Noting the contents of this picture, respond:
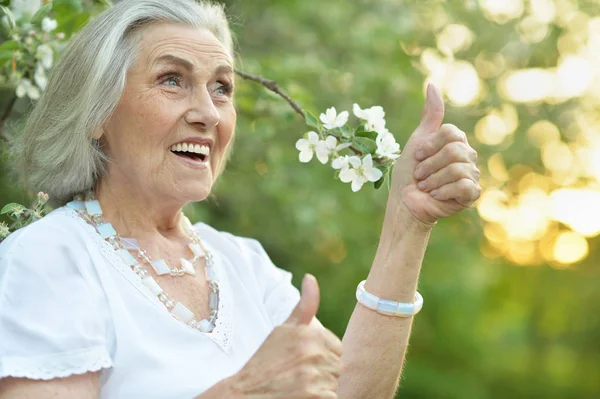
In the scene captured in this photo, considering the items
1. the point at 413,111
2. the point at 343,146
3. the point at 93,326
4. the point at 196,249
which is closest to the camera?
the point at 93,326

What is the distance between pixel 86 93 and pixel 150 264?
535 mm

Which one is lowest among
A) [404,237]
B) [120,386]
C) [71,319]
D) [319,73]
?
[120,386]

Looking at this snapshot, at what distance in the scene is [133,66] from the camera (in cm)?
226

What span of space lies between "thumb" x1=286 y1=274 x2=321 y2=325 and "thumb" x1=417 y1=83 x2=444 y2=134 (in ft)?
2.53

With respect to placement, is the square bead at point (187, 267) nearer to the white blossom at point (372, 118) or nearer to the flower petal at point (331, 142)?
the flower petal at point (331, 142)

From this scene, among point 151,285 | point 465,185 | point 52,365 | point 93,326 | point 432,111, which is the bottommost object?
point 52,365

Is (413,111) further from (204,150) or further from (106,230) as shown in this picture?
(106,230)

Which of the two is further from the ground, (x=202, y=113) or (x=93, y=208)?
(x=202, y=113)

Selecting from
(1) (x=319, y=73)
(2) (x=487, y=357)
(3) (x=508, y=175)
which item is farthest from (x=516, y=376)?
(1) (x=319, y=73)

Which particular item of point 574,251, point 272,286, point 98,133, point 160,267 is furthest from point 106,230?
point 574,251

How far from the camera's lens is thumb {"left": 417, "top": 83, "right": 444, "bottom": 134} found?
7.22ft

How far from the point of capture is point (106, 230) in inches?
87.6

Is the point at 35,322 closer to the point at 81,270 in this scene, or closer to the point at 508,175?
the point at 81,270

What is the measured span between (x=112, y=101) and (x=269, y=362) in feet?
3.16
